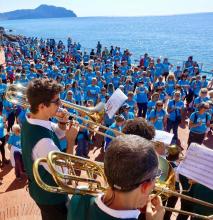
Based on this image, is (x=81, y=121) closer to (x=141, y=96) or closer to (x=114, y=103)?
(x=114, y=103)

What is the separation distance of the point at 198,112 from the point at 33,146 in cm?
511

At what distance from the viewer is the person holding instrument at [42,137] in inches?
105

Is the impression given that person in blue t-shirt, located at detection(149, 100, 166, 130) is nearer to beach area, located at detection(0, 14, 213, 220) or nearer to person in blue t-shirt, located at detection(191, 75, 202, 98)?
beach area, located at detection(0, 14, 213, 220)

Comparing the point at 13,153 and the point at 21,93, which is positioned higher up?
the point at 21,93

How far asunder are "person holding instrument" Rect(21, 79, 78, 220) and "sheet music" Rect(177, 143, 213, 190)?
1252 millimetres

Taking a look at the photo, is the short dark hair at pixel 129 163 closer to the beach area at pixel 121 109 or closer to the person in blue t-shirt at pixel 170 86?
the beach area at pixel 121 109

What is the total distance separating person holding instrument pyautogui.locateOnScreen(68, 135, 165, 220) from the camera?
1554 millimetres

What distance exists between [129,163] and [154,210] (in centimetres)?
57

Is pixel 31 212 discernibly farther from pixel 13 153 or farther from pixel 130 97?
pixel 130 97

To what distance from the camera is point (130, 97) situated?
869cm

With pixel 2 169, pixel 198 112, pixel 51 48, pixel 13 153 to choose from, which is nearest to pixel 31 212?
pixel 13 153

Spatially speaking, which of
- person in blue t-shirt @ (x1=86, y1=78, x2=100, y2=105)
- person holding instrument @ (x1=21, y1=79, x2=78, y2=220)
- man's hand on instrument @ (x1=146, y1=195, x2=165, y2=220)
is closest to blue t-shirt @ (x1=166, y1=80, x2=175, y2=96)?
person in blue t-shirt @ (x1=86, y1=78, x2=100, y2=105)

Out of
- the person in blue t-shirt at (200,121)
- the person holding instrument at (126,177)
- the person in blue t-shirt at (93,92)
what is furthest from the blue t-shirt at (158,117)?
the person holding instrument at (126,177)

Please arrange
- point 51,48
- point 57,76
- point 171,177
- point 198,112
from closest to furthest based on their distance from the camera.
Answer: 1. point 171,177
2. point 198,112
3. point 57,76
4. point 51,48
